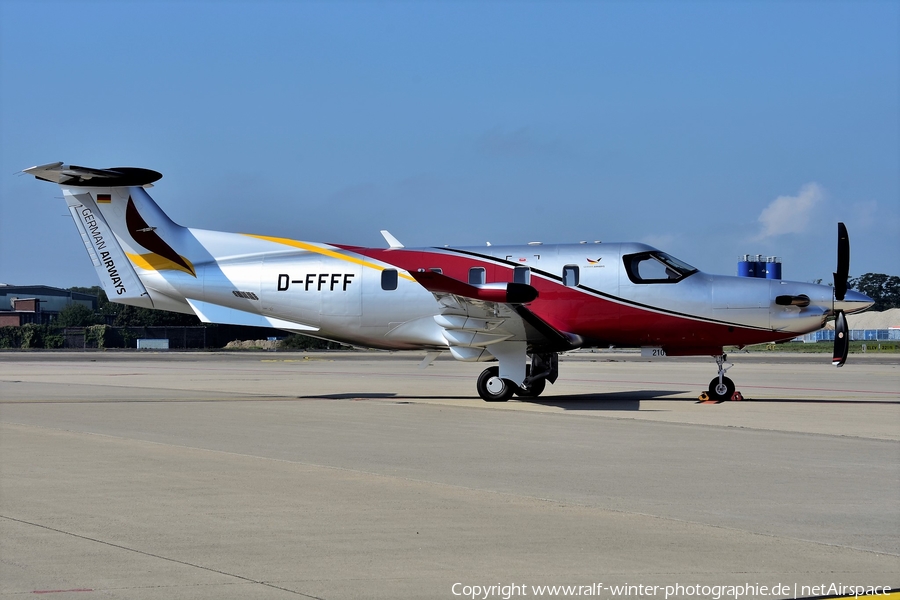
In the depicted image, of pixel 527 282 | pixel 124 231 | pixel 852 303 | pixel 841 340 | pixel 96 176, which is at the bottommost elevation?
pixel 841 340

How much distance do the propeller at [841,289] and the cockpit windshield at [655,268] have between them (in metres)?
2.97

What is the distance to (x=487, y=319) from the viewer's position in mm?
19234

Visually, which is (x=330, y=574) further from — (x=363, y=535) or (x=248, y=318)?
(x=248, y=318)

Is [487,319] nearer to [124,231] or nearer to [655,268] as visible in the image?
[655,268]

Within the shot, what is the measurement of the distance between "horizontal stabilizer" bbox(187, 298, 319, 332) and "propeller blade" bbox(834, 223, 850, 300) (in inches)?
460

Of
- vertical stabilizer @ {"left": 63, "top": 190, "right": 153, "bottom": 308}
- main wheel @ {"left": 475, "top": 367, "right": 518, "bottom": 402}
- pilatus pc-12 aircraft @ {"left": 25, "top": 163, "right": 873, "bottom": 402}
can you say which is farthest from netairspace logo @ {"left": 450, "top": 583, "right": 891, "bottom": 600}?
vertical stabilizer @ {"left": 63, "top": 190, "right": 153, "bottom": 308}

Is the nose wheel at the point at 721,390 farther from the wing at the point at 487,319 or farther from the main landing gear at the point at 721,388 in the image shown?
the wing at the point at 487,319

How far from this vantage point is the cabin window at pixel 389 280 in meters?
21.3

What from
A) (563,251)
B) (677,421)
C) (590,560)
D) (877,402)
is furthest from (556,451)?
(877,402)

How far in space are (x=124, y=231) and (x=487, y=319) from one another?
9288 mm

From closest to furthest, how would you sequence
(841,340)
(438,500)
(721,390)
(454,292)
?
(438,500) → (454,292) → (841,340) → (721,390)

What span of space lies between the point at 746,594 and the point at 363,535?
290 centimetres

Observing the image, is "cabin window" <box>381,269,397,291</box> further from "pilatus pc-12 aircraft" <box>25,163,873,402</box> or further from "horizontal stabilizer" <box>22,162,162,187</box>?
"horizontal stabilizer" <box>22,162,162,187</box>

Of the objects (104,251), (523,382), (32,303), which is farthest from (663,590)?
(32,303)
